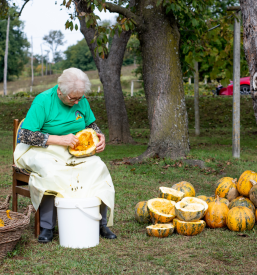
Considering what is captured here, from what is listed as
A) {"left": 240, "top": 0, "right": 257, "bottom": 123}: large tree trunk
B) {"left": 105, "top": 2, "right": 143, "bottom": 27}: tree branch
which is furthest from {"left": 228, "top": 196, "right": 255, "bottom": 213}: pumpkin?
{"left": 105, "top": 2, "right": 143, "bottom": 27}: tree branch

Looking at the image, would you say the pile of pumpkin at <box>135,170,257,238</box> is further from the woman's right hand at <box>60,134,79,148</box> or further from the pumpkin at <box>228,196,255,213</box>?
the woman's right hand at <box>60,134,79,148</box>

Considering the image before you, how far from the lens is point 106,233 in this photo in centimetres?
354

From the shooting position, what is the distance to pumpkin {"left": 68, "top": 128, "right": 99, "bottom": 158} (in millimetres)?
3467

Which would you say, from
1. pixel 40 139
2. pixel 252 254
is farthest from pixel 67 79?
pixel 252 254

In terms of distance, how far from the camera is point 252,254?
3031 millimetres

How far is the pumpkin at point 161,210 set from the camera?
364cm

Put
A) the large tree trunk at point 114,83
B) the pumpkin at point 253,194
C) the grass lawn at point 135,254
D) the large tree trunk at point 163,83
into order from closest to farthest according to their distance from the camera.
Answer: the grass lawn at point 135,254
the pumpkin at point 253,194
the large tree trunk at point 163,83
the large tree trunk at point 114,83

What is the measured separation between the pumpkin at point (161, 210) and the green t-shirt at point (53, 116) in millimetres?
1115

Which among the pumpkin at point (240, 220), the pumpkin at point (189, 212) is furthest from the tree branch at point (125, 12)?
the pumpkin at point (240, 220)

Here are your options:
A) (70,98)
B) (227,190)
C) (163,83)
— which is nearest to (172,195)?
(227,190)

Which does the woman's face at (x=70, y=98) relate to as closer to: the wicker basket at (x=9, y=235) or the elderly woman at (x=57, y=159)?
the elderly woman at (x=57, y=159)

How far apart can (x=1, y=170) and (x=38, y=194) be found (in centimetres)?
416

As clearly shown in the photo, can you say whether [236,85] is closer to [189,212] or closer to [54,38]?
[189,212]

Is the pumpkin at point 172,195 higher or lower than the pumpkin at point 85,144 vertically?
lower
